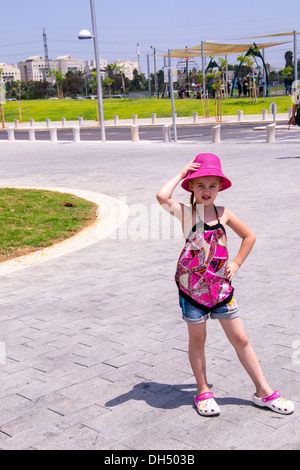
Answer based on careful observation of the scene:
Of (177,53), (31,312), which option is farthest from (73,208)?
(177,53)

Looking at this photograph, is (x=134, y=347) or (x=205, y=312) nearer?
(x=205, y=312)

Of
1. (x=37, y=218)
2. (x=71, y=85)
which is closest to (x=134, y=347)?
(x=37, y=218)

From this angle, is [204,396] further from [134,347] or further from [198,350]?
[134,347]

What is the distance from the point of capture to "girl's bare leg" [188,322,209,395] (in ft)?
11.5

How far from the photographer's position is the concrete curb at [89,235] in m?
7.49

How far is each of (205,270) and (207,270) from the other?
11 mm

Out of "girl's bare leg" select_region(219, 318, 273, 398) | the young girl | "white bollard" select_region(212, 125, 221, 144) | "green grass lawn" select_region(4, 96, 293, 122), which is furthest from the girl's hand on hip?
"green grass lawn" select_region(4, 96, 293, 122)

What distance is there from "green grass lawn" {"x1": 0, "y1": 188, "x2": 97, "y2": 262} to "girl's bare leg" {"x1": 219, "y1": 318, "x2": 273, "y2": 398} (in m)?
4.80

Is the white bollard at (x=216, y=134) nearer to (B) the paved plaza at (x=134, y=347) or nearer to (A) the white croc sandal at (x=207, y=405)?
(B) the paved plaza at (x=134, y=347)

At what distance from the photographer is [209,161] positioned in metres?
3.43

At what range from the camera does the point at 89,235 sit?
8.79 m

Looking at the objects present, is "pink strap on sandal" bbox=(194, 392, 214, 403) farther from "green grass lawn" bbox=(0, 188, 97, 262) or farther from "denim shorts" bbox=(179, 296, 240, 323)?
"green grass lawn" bbox=(0, 188, 97, 262)

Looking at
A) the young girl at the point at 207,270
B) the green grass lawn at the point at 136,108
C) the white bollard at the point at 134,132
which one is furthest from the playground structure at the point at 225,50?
the young girl at the point at 207,270
